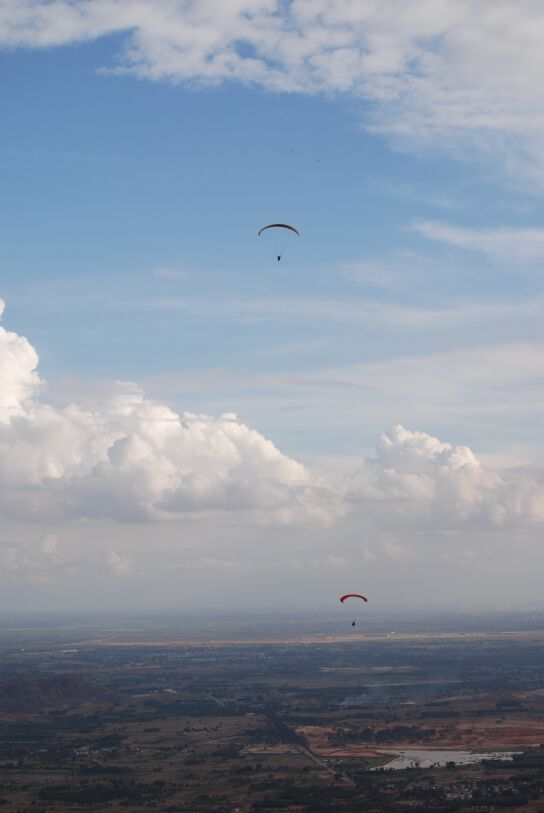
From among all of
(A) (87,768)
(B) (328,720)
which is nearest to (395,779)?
(A) (87,768)

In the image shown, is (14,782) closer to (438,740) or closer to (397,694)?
(438,740)

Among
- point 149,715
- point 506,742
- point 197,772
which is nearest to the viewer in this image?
→ point 197,772

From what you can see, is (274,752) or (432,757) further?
(274,752)

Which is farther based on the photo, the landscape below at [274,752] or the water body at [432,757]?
the water body at [432,757]

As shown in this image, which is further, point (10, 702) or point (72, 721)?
point (10, 702)

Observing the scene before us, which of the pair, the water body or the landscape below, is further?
the water body

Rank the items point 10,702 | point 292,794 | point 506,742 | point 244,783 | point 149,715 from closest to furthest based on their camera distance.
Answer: point 292,794
point 244,783
point 506,742
point 149,715
point 10,702

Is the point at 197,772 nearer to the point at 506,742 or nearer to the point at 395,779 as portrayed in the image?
the point at 395,779

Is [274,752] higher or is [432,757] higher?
[274,752]
